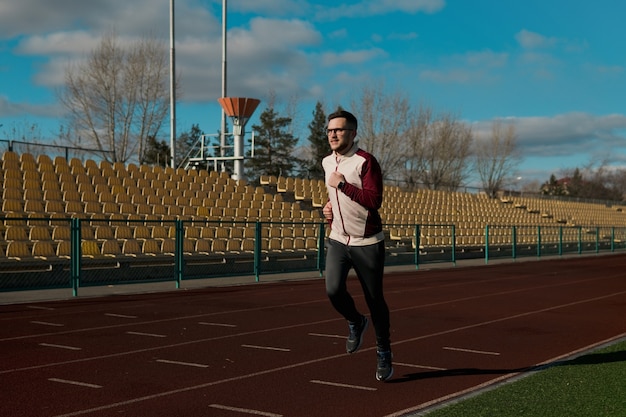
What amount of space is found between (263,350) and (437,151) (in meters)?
54.6

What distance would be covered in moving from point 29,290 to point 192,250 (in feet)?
16.5

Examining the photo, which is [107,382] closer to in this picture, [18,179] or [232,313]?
[232,313]

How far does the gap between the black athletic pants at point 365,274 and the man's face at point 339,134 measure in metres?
0.76

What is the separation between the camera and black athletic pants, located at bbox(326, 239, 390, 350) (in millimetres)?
5625

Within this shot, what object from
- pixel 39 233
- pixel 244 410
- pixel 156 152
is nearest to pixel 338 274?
pixel 244 410

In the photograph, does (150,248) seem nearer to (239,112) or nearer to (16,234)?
(16,234)

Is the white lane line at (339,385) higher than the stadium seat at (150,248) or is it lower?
lower

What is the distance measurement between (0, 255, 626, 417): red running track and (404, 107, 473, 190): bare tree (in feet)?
146

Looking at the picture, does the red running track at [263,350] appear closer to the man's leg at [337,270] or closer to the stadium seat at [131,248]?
the man's leg at [337,270]

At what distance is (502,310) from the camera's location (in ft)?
39.2

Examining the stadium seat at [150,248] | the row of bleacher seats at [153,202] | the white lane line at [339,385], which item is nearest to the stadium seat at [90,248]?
the row of bleacher seats at [153,202]

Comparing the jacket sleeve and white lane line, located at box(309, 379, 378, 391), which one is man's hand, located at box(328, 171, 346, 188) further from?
white lane line, located at box(309, 379, 378, 391)

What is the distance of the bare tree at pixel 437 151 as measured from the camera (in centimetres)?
5843

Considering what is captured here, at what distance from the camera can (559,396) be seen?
5.34 metres
